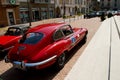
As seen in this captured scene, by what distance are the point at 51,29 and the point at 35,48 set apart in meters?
1.13

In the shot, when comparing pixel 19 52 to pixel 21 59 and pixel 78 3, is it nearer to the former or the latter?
pixel 21 59

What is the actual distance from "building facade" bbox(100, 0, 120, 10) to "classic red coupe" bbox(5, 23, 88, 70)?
95107 mm

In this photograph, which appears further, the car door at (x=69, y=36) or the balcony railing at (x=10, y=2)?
the balcony railing at (x=10, y=2)

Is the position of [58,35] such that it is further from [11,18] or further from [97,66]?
[11,18]

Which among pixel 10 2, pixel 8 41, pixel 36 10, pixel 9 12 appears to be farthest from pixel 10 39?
pixel 36 10

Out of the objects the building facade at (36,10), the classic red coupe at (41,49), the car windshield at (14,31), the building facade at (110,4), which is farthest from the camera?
the building facade at (110,4)

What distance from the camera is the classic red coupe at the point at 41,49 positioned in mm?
4285

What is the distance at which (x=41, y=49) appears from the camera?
180 inches

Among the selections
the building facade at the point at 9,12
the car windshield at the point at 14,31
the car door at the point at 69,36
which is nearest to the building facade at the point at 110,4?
the building facade at the point at 9,12

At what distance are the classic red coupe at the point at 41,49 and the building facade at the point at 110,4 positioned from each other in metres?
95.1

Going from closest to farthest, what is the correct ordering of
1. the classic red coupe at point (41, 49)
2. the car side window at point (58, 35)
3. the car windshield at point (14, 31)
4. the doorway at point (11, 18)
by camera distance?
the classic red coupe at point (41, 49), the car side window at point (58, 35), the car windshield at point (14, 31), the doorway at point (11, 18)

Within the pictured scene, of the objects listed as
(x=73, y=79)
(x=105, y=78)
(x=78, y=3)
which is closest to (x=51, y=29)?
(x=73, y=79)

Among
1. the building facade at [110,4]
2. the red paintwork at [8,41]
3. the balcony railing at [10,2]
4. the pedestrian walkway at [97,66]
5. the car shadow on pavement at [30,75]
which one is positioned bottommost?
the car shadow on pavement at [30,75]

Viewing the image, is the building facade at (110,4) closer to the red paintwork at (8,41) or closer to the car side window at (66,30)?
the car side window at (66,30)
